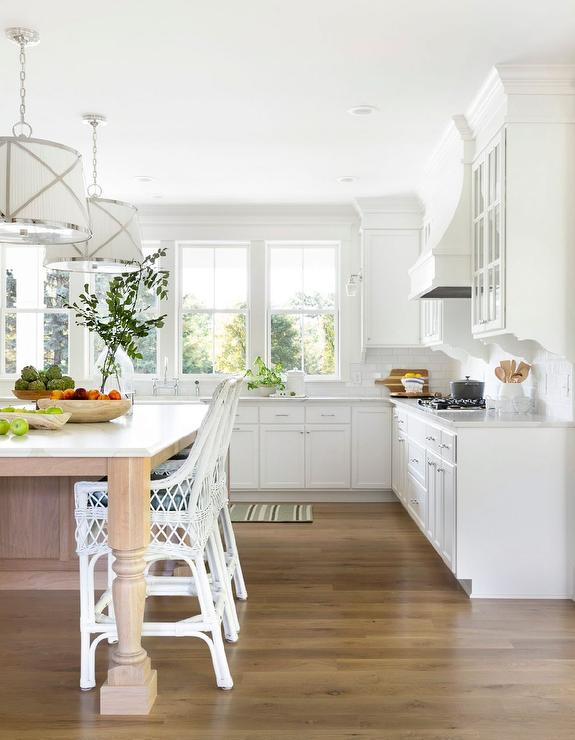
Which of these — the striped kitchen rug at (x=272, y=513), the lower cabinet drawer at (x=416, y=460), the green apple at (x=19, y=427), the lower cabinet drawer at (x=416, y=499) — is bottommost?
the striped kitchen rug at (x=272, y=513)

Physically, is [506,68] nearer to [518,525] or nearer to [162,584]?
[518,525]

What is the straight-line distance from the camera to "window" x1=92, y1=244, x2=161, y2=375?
7.22 metres

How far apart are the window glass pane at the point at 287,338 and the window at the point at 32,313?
1.98 m

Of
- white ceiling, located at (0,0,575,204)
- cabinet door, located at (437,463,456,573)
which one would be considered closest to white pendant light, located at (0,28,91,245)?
white ceiling, located at (0,0,575,204)

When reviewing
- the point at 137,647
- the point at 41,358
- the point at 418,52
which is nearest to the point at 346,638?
the point at 137,647

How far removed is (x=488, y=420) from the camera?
12.9ft

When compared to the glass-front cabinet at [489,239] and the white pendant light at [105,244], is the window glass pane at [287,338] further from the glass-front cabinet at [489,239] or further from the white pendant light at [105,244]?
the white pendant light at [105,244]

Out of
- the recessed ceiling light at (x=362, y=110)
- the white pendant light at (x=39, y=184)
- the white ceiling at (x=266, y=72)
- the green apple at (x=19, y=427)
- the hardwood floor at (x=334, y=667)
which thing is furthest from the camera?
the recessed ceiling light at (x=362, y=110)

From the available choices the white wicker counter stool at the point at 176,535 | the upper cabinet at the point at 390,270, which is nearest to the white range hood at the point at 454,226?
the upper cabinet at the point at 390,270

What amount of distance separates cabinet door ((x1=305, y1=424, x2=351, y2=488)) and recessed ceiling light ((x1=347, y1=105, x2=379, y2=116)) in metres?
2.89

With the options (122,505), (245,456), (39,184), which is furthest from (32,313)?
(122,505)

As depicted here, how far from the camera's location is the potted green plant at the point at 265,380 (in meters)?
6.81

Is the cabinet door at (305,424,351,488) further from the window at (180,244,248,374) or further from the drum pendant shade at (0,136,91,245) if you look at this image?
the drum pendant shade at (0,136,91,245)

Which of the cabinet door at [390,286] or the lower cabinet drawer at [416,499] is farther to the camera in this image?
the cabinet door at [390,286]
